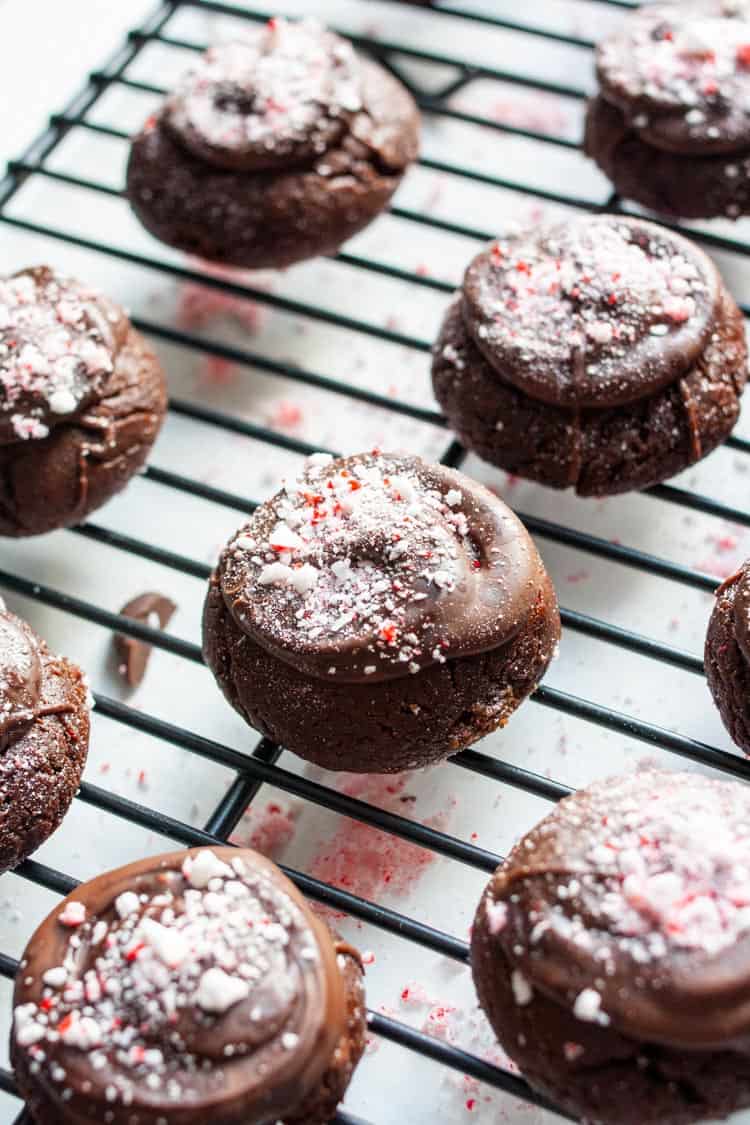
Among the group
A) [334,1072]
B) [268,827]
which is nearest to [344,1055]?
[334,1072]

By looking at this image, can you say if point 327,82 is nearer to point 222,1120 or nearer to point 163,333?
point 163,333

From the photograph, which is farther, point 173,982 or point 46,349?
point 46,349

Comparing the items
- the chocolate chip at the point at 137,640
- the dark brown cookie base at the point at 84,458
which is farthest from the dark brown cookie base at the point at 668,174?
the chocolate chip at the point at 137,640

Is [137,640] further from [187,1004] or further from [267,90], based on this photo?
[267,90]

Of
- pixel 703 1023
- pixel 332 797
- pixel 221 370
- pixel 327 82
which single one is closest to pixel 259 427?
pixel 221 370

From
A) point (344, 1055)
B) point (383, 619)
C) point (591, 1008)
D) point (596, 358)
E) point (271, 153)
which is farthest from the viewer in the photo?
point (271, 153)

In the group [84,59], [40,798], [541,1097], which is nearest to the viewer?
[541,1097]

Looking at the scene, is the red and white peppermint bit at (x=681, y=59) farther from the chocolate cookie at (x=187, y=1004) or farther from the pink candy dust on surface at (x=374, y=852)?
the chocolate cookie at (x=187, y=1004)
